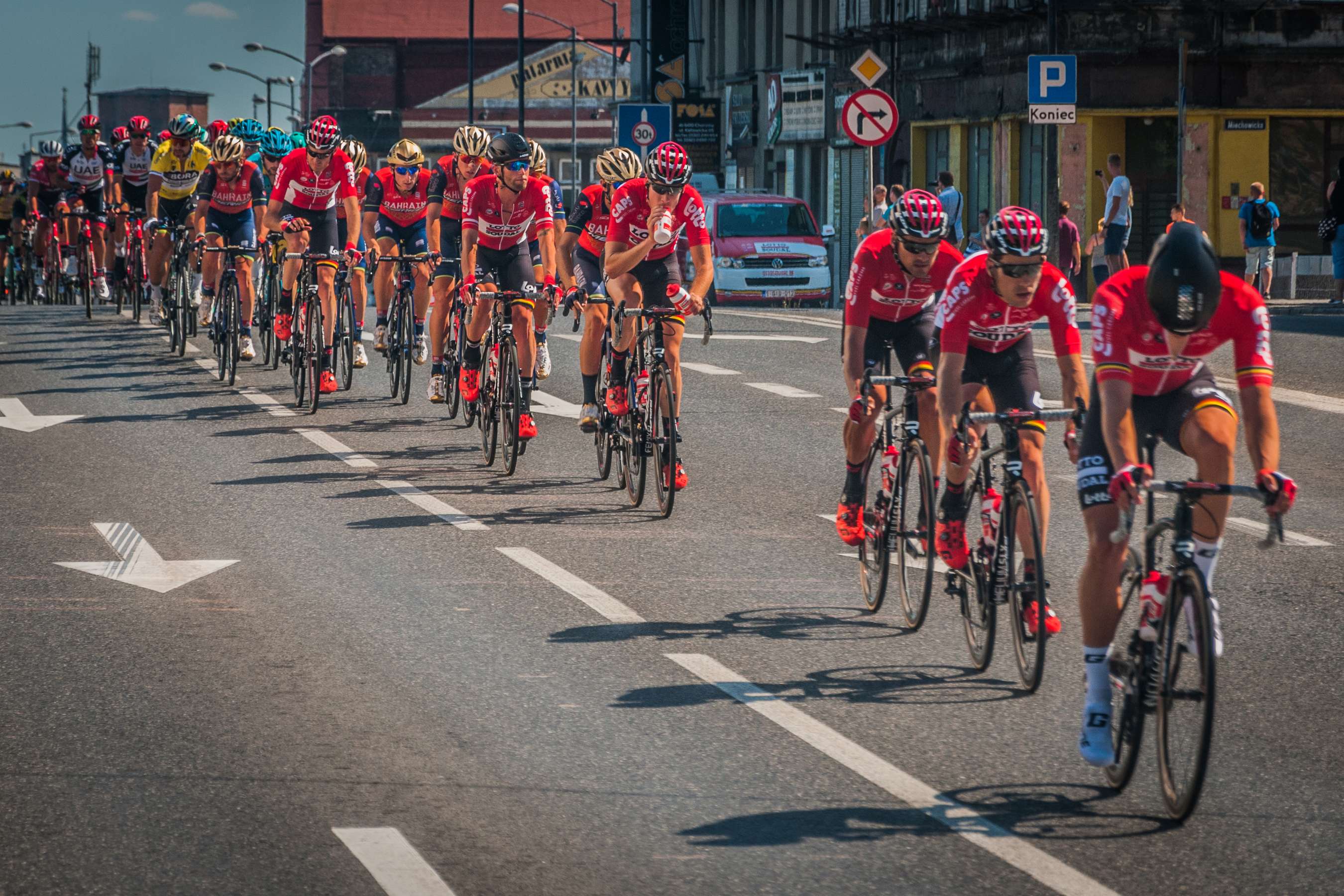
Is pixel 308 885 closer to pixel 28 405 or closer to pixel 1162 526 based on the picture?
pixel 1162 526

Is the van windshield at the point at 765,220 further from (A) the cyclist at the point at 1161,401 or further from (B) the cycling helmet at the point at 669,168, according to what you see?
(A) the cyclist at the point at 1161,401

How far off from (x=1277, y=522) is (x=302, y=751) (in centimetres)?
296

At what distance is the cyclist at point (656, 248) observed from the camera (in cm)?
1158

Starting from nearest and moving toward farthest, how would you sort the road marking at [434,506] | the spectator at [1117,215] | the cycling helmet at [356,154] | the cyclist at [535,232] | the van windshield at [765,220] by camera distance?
the road marking at [434,506], the cyclist at [535,232], the cycling helmet at [356,154], the spectator at [1117,215], the van windshield at [765,220]

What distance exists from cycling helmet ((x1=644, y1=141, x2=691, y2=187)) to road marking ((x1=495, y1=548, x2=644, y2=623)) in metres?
2.31

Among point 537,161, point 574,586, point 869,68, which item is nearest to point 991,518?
point 574,586

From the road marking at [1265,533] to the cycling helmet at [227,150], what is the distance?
9958mm

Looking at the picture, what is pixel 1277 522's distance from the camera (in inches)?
234

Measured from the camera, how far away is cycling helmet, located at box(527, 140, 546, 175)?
1483 cm

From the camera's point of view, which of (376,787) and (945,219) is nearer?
(376,787)

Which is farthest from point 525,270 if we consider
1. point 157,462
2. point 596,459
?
point 157,462

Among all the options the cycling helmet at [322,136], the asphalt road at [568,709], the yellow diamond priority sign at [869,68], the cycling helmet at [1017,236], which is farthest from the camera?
the yellow diamond priority sign at [869,68]

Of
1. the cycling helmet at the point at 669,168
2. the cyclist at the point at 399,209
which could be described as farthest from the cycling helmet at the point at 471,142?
the cycling helmet at the point at 669,168

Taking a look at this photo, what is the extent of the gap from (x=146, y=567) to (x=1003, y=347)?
13.8 ft
